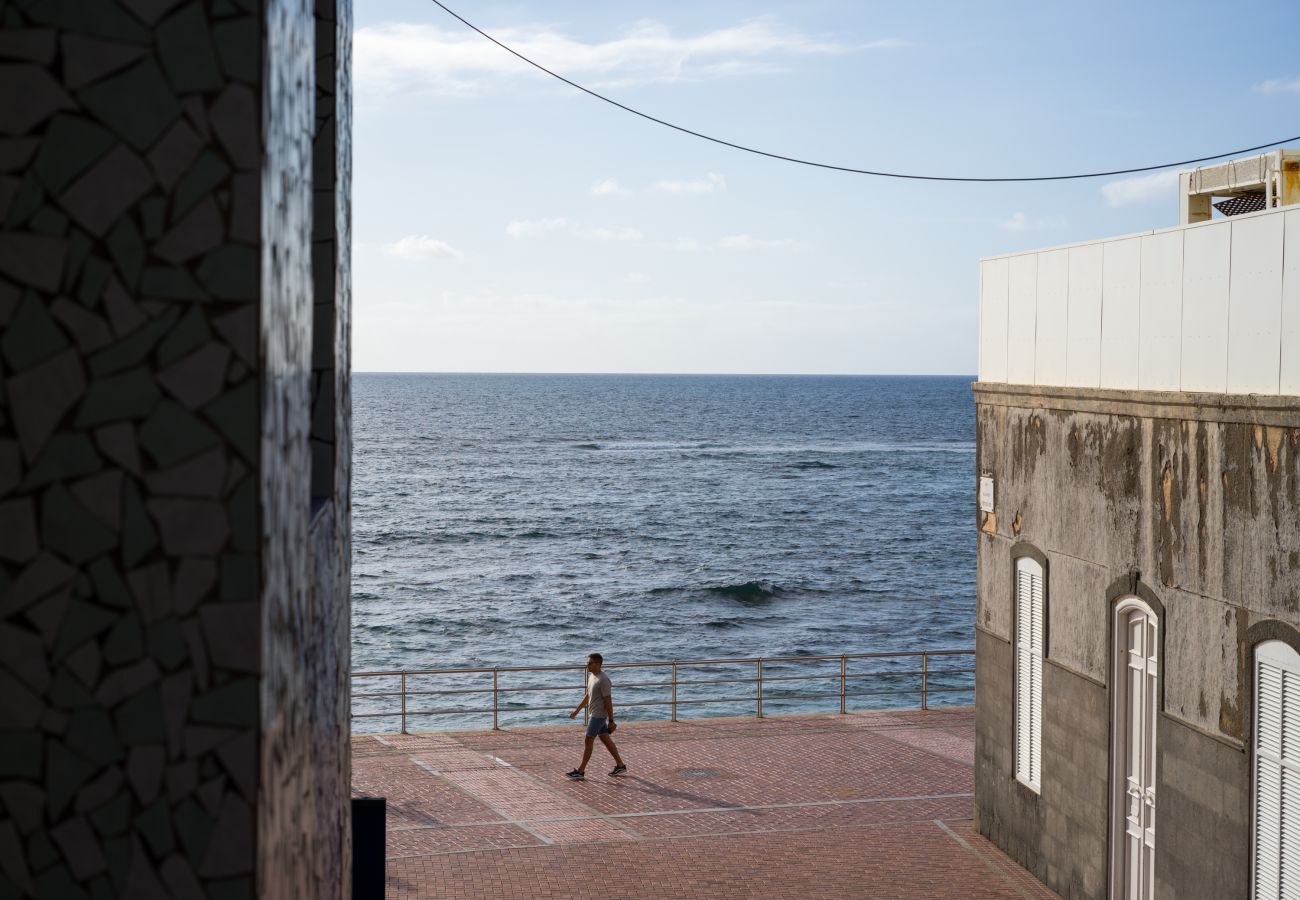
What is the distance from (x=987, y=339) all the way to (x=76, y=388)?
1255cm

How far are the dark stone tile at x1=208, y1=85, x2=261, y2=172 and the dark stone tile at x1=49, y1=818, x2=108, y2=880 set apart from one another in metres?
1.43

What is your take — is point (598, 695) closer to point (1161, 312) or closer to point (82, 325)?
point (1161, 312)

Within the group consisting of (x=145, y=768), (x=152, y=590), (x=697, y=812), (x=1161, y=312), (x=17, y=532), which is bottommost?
(x=697, y=812)

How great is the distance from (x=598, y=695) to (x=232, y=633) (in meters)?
13.3

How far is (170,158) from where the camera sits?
2762mm

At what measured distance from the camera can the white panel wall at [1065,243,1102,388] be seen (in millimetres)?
11945

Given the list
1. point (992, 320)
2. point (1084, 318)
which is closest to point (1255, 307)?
point (1084, 318)

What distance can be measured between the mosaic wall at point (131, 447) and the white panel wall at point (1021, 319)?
11.4 metres

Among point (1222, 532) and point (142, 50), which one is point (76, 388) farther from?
point (1222, 532)

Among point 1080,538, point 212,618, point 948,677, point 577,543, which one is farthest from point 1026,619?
point 577,543

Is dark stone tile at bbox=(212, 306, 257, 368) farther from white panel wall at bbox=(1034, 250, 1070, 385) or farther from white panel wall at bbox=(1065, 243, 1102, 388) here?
white panel wall at bbox=(1034, 250, 1070, 385)

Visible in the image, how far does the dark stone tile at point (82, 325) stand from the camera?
2.73 meters

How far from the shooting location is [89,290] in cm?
274

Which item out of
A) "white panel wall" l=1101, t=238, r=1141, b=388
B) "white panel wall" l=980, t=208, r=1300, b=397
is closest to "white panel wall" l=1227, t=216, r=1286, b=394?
"white panel wall" l=980, t=208, r=1300, b=397
